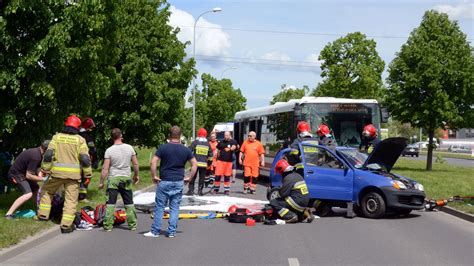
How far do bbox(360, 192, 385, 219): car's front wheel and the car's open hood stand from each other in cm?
81

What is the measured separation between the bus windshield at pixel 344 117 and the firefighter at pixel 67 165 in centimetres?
1009

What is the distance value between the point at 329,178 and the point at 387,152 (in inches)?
52.7

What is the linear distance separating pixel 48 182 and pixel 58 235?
3.15ft

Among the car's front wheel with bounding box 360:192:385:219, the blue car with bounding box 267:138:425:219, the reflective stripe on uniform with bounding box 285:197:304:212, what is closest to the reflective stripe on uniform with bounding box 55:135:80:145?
the reflective stripe on uniform with bounding box 285:197:304:212

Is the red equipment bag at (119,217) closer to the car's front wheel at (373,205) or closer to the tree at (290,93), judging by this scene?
the car's front wheel at (373,205)

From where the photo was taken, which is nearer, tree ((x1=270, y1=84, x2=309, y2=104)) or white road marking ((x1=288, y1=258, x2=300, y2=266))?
white road marking ((x1=288, y1=258, x2=300, y2=266))

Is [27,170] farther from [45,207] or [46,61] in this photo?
[46,61]

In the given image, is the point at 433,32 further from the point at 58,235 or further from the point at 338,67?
the point at 58,235

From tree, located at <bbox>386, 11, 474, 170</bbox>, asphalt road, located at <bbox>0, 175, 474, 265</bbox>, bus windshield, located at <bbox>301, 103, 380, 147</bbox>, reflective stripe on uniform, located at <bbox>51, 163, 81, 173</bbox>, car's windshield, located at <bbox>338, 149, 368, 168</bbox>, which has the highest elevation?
tree, located at <bbox>386, 11, 474, 170</bbox>

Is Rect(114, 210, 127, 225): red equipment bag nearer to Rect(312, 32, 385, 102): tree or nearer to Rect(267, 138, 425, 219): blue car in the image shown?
Rect(267, 138, 425, 219): blue car

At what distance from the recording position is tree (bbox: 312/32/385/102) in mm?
38469

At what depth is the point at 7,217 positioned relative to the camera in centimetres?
1048

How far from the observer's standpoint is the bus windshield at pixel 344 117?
62.6 feet

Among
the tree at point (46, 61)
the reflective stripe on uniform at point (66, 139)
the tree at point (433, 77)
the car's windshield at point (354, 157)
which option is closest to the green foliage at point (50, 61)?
the tree at point (46, 61)
